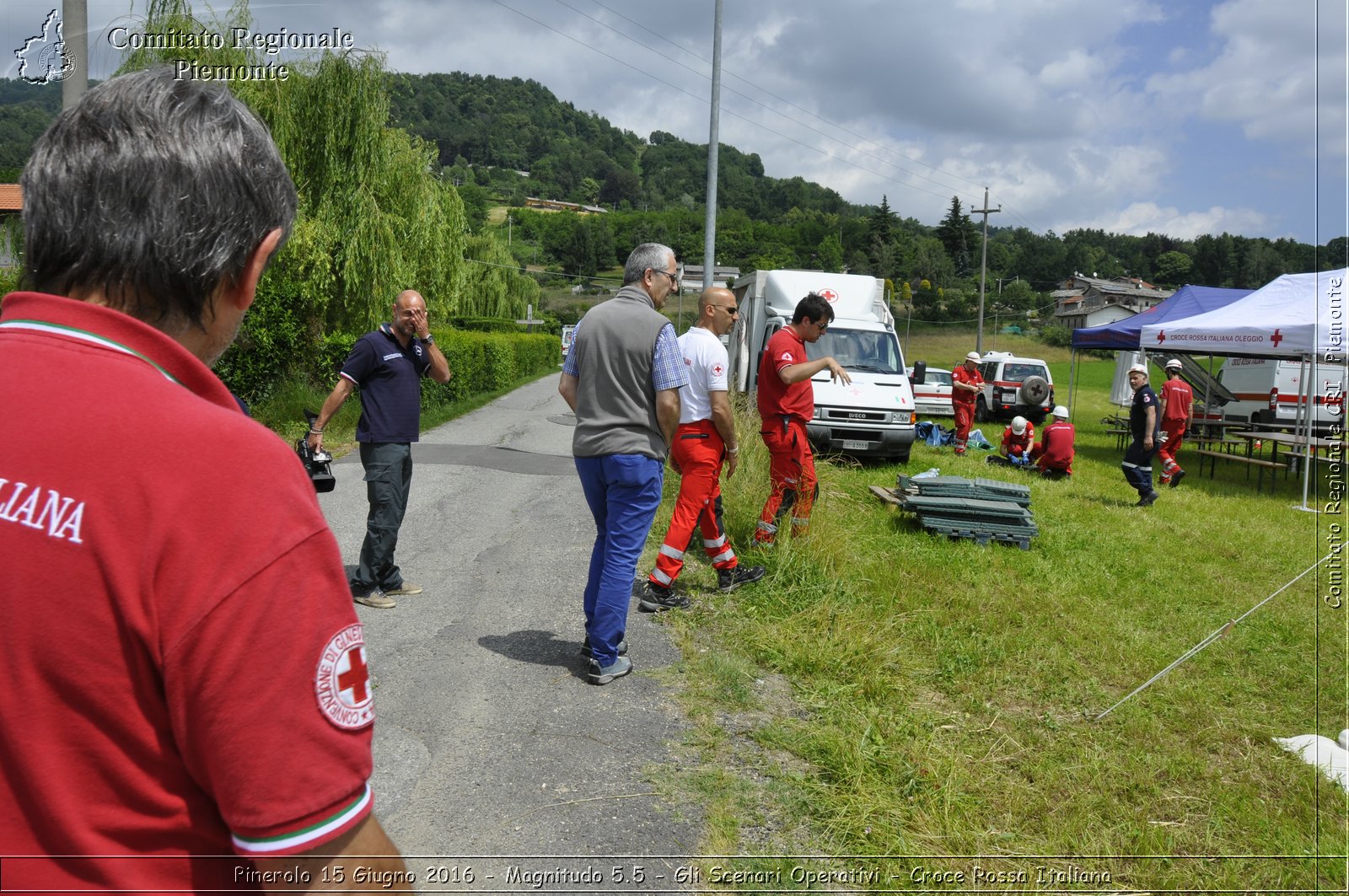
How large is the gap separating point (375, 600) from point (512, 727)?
7.08 feet

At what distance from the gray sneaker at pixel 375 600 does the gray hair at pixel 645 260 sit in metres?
2.69

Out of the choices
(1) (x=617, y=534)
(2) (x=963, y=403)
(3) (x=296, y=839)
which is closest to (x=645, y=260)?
(1) (x=617, y=534)

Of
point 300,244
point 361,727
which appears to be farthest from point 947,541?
point 300,244

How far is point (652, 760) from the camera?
388cm

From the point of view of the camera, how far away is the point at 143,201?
3.50 ft

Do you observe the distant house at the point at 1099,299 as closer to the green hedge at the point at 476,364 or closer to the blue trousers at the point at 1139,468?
the green hedge at the point at 476,364

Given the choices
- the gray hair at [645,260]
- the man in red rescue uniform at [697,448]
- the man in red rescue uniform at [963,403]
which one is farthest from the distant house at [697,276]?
the gray hair at [645,260]

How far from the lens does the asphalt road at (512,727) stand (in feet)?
10.4

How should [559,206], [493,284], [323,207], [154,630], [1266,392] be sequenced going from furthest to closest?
[559,206] → [493,284] → [1266,392] → [323,207] → [154,630]

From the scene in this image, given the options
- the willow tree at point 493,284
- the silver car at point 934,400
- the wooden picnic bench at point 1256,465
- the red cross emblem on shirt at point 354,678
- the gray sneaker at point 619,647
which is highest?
the willow tree at point 493,284

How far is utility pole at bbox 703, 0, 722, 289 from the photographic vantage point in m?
16.0

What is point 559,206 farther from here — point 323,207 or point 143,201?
point 143,201

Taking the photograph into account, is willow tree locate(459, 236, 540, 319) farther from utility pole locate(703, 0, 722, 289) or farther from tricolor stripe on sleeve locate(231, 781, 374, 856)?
tricolor stripe on sleeve locate(231, 781, 374, 856)

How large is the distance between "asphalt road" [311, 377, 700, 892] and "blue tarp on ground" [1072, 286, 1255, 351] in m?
13.4
